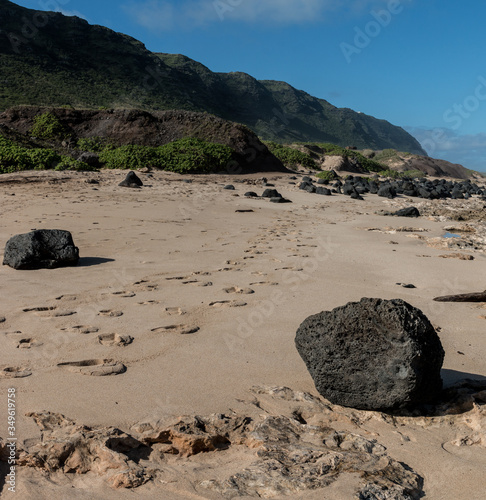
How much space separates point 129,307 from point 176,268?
1435mm

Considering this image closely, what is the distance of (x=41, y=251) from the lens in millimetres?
5250

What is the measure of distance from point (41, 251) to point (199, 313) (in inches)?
87.3

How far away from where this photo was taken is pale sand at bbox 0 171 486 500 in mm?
2354

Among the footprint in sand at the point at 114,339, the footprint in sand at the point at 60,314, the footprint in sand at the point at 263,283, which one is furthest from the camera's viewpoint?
the footprint in sand at the point at 263,283

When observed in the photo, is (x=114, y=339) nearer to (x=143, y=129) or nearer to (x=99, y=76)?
(x=143, y=129)

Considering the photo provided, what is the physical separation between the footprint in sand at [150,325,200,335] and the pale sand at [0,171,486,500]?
0.11 ft

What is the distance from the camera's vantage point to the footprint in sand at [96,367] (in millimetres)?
2906

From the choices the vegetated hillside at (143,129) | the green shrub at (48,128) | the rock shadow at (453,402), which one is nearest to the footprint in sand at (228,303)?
the rock shadow at (453,402)

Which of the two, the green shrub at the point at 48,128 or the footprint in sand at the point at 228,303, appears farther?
the green shrub at the point at 48,128

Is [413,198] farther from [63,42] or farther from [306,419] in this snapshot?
[63,42]

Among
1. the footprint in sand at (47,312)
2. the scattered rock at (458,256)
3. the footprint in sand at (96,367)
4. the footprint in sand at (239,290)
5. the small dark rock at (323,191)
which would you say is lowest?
the footprint in sand at (96,367)

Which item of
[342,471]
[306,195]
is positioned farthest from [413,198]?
[342,471]

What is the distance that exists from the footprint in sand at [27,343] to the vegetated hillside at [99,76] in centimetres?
3150

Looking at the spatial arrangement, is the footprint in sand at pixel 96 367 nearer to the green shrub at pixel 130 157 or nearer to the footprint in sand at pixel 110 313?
the footprint in sand at pixel 110 313
